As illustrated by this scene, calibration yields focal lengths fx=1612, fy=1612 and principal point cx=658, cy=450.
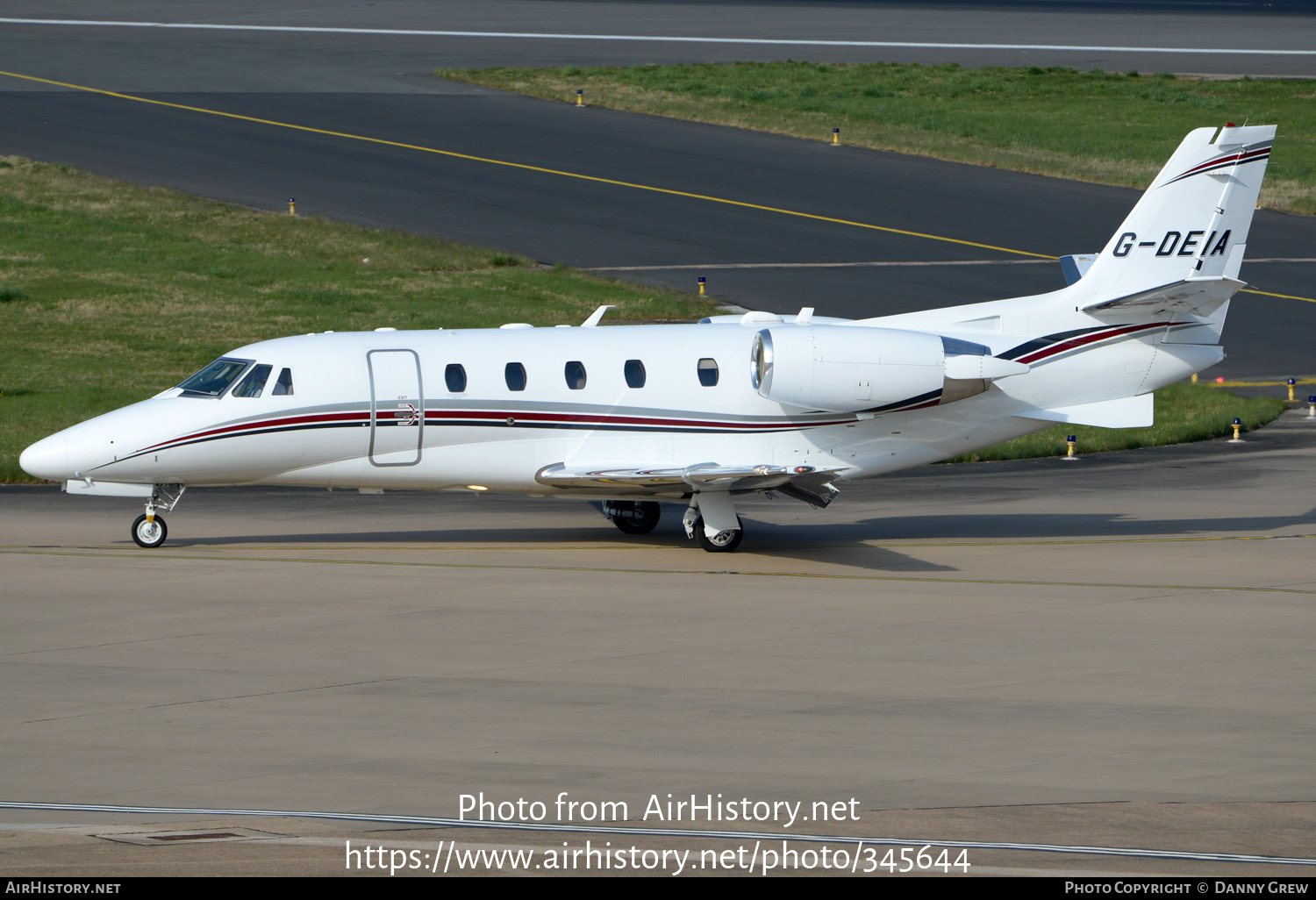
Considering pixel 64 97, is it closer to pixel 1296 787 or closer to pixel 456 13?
pixel 456 13

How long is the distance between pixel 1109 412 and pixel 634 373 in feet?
23.5

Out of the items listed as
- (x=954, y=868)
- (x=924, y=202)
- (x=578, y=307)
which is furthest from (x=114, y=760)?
(x=924, y=202)

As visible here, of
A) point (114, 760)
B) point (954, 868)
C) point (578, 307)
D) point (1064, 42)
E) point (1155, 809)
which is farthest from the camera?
point (1064, 42)

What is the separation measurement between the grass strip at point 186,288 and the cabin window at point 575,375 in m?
14.5

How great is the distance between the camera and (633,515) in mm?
25094

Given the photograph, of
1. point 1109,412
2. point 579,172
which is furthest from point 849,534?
point 579,172

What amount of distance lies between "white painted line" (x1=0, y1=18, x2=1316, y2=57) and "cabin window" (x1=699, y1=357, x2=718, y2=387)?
188 ft

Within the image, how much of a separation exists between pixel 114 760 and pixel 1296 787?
9.61 m

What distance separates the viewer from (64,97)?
6078 cm

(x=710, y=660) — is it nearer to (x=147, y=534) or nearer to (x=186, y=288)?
(x=147, y=534)

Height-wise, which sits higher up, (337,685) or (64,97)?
(64,97)

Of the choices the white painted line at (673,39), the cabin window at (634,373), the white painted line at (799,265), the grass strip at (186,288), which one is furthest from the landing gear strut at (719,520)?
the white painted line at (673,39)

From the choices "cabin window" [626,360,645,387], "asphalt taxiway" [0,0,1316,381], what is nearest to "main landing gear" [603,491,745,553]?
"cabin window" [626,360,645,387]

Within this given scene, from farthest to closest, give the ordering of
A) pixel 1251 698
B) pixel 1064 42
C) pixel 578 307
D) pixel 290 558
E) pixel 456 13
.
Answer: pixel 456 13
pixel 1064 42
pixel 578 307
pixel 290 558
pixel 1251 698
